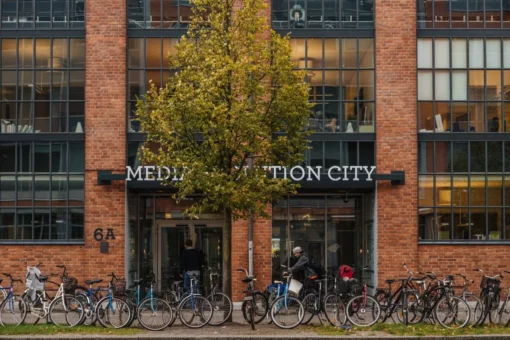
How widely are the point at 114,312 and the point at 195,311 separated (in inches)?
68.9

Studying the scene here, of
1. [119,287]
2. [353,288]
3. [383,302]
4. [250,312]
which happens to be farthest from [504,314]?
[119,287]

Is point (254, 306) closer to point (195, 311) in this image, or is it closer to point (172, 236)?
point (195, 311)

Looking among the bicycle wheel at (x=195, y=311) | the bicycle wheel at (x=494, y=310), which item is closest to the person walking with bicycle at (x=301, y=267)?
the bicycle wheel at (x=195, y=311)

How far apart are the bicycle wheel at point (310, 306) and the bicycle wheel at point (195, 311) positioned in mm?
2092

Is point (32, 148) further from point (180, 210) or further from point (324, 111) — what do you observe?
point (324, 111)

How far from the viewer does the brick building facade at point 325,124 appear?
22.5m

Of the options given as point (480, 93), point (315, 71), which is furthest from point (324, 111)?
point (480, 93)

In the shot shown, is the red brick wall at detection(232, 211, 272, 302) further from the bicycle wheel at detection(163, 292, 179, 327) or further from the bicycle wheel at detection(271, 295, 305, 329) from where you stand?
the bicycle wheel at detection(271, 295, 305, 329)

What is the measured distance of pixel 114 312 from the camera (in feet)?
57.7

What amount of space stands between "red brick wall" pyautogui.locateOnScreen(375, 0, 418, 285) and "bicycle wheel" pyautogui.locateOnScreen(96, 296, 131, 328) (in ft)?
26.0

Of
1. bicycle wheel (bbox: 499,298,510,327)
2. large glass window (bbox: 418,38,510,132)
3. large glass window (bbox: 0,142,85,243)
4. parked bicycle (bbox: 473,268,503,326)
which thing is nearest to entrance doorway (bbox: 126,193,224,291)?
large glass window (bbox: 0,142,85,243)

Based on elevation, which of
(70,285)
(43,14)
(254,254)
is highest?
(43,14)

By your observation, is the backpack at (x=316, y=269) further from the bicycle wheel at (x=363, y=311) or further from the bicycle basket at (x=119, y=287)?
the bicycle basket at (x=119, y=287)

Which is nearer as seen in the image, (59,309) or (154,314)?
(154,314)
